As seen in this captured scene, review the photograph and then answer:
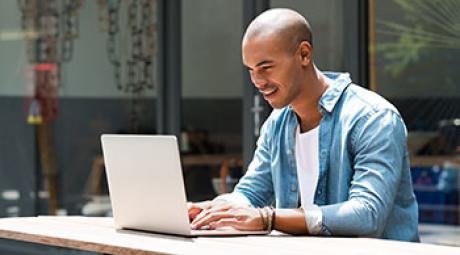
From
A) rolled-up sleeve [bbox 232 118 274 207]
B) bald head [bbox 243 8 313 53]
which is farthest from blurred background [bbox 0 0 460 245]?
bald head [bbox 243 8 313 53]

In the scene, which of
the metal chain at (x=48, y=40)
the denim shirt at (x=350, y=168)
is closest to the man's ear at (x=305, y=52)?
the denim shirt at (x=350, y=168)

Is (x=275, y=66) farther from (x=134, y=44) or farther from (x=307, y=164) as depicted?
(x=134, y=44)

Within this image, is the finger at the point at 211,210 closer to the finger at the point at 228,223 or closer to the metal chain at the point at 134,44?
the finger at the point at 228,223

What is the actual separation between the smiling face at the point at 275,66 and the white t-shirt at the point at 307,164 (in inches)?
5.7

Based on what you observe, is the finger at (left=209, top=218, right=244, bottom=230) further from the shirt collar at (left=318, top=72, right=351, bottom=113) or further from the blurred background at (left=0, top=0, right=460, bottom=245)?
the blurred background at (left=0, top=0, right=460, bottom=245)

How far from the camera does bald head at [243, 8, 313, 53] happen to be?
2121 millimetres

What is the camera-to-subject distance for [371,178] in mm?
2086

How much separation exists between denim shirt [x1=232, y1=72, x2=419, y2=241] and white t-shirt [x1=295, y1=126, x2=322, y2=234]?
0.01m

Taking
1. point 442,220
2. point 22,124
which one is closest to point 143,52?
point 22,124

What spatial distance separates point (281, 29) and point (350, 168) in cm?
35

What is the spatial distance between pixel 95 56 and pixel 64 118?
475mm

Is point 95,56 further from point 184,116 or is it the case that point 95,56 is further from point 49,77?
point 184,116

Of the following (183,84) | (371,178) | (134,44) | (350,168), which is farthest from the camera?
(134,44)

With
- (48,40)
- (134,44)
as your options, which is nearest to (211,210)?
(134,44)
